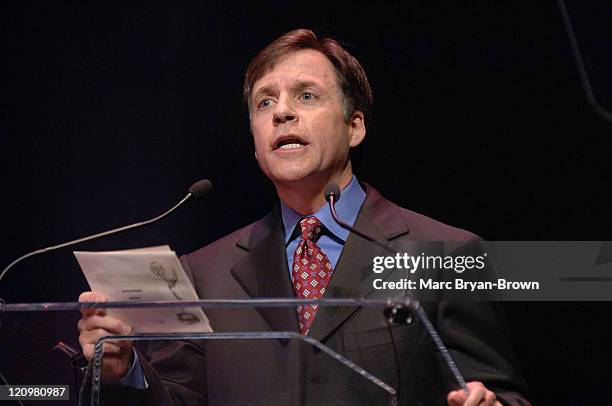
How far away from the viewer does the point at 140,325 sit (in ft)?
6.28

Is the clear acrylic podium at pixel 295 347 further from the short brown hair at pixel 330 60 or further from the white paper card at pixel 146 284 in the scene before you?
the short brown hair at pixel 330 60

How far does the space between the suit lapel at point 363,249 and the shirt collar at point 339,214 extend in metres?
0.03

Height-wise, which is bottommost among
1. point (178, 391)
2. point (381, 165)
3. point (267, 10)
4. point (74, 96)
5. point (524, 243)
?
point (178, 391)

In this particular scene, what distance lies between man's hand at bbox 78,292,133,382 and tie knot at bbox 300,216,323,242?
728 millimetres

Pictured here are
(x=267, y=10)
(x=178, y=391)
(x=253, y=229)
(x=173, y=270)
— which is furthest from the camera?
(x=267, y=10)

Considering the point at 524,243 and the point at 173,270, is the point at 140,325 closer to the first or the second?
the point at 173,270

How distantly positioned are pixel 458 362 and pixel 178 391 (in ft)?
Answer: 2.20

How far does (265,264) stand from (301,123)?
0.41 meters

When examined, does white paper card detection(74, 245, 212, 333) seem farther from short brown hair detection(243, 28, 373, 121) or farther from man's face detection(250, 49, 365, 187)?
short brown hair detection(243, 28, 373, 121)

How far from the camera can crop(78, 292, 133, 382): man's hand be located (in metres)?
1.90

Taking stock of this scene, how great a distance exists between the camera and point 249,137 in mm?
3188

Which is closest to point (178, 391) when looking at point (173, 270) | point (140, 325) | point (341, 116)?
point (140, 325)

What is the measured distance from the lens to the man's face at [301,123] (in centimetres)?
264

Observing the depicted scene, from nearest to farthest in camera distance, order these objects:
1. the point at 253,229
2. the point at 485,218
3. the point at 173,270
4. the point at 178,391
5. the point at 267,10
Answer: the point at 173,270 < the point at 178,391 < the point at 253,229 < the point at 485,218 < the point at 267,10
